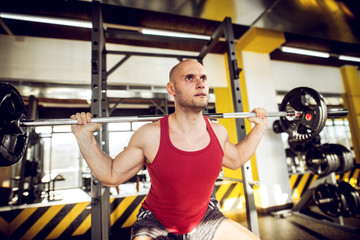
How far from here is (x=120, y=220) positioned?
102 inches

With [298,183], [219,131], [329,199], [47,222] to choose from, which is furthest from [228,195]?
[47,222]

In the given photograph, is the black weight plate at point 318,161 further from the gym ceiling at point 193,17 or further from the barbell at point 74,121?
the gym ceiling at point 193,17

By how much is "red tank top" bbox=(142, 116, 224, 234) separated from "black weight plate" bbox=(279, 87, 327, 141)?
87cm

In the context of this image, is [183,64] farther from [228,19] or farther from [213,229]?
[213,229]

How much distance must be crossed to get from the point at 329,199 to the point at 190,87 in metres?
2.62

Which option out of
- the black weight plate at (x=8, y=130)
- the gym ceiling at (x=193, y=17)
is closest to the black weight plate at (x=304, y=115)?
the gym ceiling at (x=193, y=17)

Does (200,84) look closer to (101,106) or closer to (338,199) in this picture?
(101,106)

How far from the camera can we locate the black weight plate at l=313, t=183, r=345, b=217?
2.46 metres

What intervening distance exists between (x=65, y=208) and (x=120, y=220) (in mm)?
681

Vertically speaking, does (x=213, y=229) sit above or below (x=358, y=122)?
below

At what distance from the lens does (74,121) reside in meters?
1.10

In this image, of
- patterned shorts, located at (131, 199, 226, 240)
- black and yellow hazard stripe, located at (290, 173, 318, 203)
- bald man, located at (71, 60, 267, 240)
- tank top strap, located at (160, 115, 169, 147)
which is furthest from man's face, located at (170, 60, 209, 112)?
black and yellow hazard stripe, located at (290, 173, 318, 203)

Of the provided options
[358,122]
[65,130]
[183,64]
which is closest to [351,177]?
[358,122]

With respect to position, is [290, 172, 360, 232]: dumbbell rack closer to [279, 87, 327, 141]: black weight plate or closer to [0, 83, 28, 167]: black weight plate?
[279, 87, 327, 141]: black weight plate
